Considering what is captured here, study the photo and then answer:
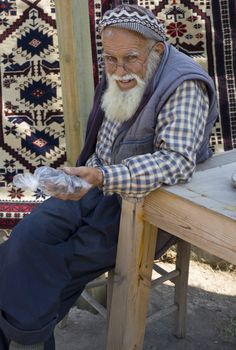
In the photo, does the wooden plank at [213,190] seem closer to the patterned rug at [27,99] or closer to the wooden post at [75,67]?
the wooden post at [75,67]

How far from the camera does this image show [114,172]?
177cm

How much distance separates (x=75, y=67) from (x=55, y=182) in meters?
0.73

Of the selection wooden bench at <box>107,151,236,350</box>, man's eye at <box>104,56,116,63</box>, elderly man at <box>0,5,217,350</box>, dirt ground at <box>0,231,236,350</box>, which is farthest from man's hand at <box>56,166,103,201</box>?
dirt ground at <box>0,231,236,350</box>

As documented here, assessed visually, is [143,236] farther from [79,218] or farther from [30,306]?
[30,306]

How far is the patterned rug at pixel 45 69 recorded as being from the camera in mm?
2600

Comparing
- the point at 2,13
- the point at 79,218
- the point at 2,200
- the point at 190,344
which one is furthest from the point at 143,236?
the point at 2,13

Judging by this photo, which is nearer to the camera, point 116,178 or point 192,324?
point 116,178

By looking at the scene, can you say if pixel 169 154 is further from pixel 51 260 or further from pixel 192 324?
pixel 192 324

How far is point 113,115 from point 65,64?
0.37 m

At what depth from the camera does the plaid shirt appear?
Answer: 69.1 inches

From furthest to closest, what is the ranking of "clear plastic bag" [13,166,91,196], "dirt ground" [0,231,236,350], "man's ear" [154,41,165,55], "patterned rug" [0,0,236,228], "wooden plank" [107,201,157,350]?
"patterned rug" [0,0,236,228] → "dirt ground" [0,231,236,350] → "man's ear" [154,41,165,55] → "wooden plank" [107,201,157,350] → "clear plastic bag" [13,166,91,196]

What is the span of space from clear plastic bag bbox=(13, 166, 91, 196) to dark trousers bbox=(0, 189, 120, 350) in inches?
8.5

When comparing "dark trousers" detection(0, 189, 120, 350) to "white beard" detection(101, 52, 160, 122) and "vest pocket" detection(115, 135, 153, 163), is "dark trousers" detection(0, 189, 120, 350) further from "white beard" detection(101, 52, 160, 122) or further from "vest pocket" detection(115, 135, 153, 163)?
"white beard" detection(101, 52, 160, 122)

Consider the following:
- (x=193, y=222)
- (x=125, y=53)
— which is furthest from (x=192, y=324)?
(x=125, y=53)
